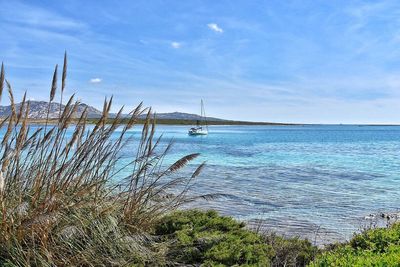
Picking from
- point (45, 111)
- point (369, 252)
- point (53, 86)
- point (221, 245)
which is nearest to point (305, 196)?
point (221, 245)

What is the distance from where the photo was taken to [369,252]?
4305 millimetres

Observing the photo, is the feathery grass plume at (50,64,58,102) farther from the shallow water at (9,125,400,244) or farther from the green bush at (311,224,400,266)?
the green bush at (311,224,400,266)

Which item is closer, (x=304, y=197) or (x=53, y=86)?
(x=53, y=86)

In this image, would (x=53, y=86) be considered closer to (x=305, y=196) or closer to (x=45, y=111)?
(x=45, y=111)

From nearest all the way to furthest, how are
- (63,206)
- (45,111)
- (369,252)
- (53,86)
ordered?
(63,206) → (53,86) → (369,252) → (45,111)

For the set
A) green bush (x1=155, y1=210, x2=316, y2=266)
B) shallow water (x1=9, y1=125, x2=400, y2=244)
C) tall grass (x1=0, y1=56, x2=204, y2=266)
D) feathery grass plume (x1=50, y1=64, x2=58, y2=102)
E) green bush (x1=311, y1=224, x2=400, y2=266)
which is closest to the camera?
green bush (x1=311, y1=224, x2=400, y2=266)

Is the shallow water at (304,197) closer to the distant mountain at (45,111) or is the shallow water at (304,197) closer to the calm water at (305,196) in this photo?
the calm water at (305,196)

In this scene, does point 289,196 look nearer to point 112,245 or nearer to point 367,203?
point 367,203

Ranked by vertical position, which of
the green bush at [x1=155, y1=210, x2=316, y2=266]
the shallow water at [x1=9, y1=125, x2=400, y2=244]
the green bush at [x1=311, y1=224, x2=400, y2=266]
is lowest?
the shallow water at [x1=9, y1=125, x2=400, y2=244]

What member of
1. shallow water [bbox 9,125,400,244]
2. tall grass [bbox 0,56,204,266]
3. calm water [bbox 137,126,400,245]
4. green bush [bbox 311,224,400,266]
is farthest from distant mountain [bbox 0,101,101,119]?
calm water [bbox 137,126,400,245]

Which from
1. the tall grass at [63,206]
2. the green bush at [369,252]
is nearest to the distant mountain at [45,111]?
the tall grass at [63,206]

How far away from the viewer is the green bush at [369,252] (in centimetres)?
369

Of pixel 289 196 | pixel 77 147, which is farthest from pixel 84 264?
pixel 289 196

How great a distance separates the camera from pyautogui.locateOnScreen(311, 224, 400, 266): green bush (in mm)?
3691
